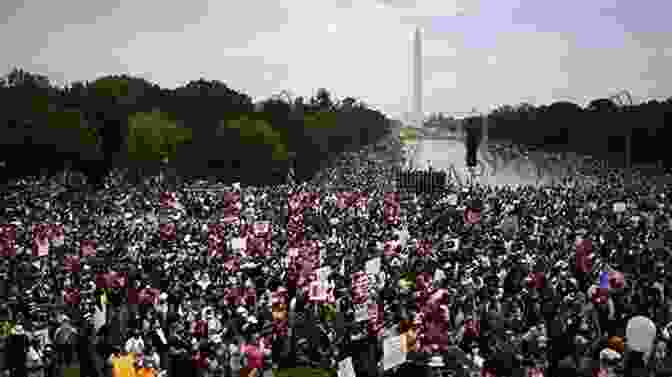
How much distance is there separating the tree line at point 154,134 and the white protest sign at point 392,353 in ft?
132

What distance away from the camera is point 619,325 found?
1079 cm

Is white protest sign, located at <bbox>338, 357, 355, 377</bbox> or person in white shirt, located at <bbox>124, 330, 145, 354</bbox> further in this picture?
person in white shirt, located at <bbox>124, 330, 145, 354</bbox>

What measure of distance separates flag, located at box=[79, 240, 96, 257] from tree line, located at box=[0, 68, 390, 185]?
2760 cm

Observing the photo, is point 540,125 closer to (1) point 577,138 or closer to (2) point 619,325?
(1) point 577,138

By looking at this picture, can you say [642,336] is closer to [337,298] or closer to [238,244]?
[337,298]

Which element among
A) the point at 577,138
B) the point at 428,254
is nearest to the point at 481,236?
the point at 428,254

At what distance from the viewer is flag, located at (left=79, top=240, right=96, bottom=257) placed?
16798 mm

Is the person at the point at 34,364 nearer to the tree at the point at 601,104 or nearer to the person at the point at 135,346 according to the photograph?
the person at the point at 135,346

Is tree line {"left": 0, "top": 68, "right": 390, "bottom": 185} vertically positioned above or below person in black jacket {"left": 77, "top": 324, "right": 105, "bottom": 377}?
above

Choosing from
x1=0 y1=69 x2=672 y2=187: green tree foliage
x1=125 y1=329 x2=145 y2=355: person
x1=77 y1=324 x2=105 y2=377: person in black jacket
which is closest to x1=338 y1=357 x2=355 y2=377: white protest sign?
x1=125 y1=329 x2=145 y2=355: person

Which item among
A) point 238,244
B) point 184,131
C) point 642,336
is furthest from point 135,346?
point 184,131

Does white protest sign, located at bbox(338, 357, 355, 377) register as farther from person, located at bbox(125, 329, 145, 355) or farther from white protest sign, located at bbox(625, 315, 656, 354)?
white protest sign, located at bbox(625, 315, 656, 354)

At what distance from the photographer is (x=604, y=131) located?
79.7 metres

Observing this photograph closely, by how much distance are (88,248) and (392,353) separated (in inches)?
457
